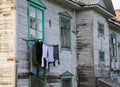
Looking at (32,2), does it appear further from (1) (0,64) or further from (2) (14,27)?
(1) (0,64)

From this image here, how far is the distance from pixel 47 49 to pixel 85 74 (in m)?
5.08

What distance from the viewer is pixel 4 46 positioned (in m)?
12.6

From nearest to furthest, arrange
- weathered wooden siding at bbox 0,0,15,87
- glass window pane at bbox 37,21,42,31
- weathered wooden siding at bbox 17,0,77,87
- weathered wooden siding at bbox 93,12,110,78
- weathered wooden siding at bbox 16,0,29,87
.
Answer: weathered wooden siding at bbox 0,0,15,87
weathered wooden siding at bbox 16,0,29,87
weathered wooden siding at bbox 17,0,77,87
glass window pane at bbox 37,21,42,31
weathered wooden siding at bbox 93,12,110,78

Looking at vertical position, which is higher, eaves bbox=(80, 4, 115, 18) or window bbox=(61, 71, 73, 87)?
eaves bbox=(80, 4, 115, 18)

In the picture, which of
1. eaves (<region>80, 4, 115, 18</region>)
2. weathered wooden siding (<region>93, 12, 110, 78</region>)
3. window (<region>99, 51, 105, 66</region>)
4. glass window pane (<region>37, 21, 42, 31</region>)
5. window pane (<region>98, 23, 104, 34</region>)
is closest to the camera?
glass window pane (<region>37, 21, 42, 31</region>)

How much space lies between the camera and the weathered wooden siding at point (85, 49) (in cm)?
1808

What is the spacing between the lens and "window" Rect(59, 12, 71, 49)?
55.0 ft

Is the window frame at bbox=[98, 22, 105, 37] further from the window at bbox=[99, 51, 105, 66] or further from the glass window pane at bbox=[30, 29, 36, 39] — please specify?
the glass window pane at bbox=[30, 29, 36, 39]

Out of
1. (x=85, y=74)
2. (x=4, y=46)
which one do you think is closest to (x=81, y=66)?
(x=85, y=74)

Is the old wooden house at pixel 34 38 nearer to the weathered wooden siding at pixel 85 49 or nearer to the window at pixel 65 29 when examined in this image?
the window at pixel 65 29

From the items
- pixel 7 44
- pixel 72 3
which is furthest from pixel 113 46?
pixel 7 44

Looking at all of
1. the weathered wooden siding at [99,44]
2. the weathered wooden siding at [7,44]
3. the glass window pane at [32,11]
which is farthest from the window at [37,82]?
the weathered wooden siding at [99,44]

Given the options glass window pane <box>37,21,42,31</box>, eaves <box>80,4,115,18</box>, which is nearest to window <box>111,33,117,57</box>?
eaves <box>80,4,115,18</box>

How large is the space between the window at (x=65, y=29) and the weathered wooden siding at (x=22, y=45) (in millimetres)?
3791
